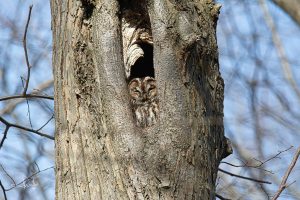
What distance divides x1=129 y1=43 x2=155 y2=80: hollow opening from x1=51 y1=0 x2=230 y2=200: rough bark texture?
1.28 feet

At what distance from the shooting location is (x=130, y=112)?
2.09 metres

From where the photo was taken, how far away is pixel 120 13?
2326mm

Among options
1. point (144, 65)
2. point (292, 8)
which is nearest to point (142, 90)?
point (144, 65)

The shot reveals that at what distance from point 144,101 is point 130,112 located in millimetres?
245

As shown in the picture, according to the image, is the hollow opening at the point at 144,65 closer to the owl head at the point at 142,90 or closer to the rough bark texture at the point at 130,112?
the owl head at the point at 142,90

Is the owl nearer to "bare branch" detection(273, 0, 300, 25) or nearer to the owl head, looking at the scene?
the owl head

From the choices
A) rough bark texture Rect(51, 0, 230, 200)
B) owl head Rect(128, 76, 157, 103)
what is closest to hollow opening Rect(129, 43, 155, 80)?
owl head Rect(128, 76, 157, 103)

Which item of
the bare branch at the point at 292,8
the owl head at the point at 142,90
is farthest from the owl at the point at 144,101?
the bare branch at the point at 292,8

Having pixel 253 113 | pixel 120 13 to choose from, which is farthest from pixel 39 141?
pixel 120 13

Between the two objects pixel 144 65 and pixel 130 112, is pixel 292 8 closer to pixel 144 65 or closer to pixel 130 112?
pixel 144 65

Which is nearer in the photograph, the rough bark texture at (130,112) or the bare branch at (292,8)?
the rough bark texture at (130,112)

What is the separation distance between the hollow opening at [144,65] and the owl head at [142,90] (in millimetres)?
73

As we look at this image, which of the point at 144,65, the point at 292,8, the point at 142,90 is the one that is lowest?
the point at 142,90

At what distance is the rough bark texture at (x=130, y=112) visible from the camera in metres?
1.97
